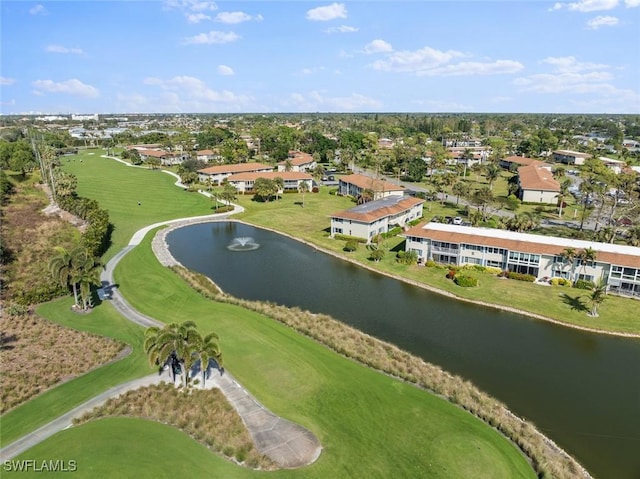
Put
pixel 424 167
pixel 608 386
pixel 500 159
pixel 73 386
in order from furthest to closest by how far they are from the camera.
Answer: pixel 500 159 < pixel 424 167 < pixel 608 386 < pixel 73 386

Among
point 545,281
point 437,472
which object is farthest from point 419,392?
point 545,281

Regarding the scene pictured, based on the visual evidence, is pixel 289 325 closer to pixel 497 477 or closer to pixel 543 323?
pixel 497 477

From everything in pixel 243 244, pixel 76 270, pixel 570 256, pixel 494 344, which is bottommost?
pixel 494 344

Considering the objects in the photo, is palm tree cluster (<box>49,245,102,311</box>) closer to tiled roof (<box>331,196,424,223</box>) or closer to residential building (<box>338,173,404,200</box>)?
tiled roof (<box>331,196,424,223</box>)

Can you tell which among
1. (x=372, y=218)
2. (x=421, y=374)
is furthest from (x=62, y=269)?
(x=372, y=218)

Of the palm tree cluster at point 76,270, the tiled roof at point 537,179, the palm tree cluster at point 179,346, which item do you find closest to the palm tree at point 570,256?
the palm tree cluster at point 179,346

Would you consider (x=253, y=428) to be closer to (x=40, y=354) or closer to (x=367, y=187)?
(x=40, y=354)

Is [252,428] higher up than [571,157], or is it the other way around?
[571,157]

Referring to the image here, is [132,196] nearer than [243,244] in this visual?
No
